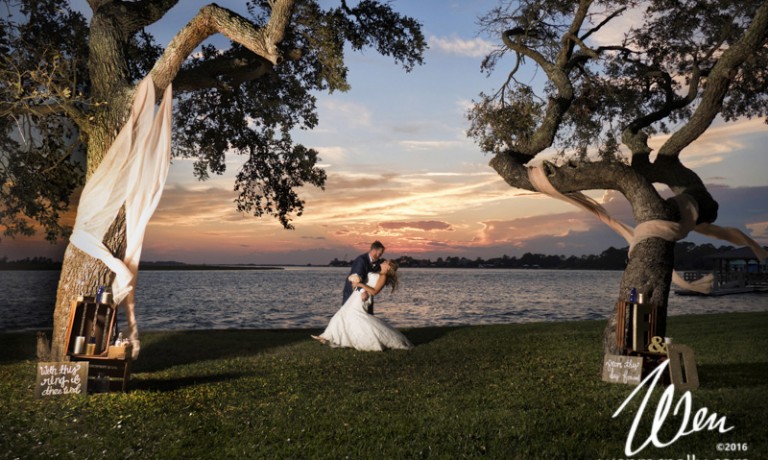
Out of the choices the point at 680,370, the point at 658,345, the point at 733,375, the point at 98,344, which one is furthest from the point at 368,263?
the point at 733,375

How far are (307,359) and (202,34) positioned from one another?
5597 mm

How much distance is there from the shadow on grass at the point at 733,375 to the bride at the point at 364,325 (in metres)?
5.28

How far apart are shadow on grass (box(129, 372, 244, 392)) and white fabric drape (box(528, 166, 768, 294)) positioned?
18.2 feet

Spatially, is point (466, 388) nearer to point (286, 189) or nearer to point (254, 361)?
point (254, 361)

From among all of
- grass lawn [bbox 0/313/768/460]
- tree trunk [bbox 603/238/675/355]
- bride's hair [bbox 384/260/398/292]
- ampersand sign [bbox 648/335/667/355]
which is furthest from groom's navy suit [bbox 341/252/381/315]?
ampersand sign [bbox 648/335/667/355]

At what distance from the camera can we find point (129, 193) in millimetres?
9312

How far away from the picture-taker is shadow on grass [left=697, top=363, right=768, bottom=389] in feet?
29.8

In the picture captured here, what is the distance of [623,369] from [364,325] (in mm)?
5284

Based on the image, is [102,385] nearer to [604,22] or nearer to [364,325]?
[364,325]

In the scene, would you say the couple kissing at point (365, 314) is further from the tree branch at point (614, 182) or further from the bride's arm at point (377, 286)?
the tree branch at point (614, 182)

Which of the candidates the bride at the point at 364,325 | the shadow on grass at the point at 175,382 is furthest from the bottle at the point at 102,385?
the bride at the point at 364,325

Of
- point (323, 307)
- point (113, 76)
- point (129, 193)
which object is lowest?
point (323, 307)

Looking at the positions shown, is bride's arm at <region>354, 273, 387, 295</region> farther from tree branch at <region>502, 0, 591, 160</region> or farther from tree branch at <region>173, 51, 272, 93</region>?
tree branch at <region>173, 51, 272, 93</region>

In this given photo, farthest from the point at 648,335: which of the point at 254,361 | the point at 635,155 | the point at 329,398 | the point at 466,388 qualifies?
the point at 254,361
